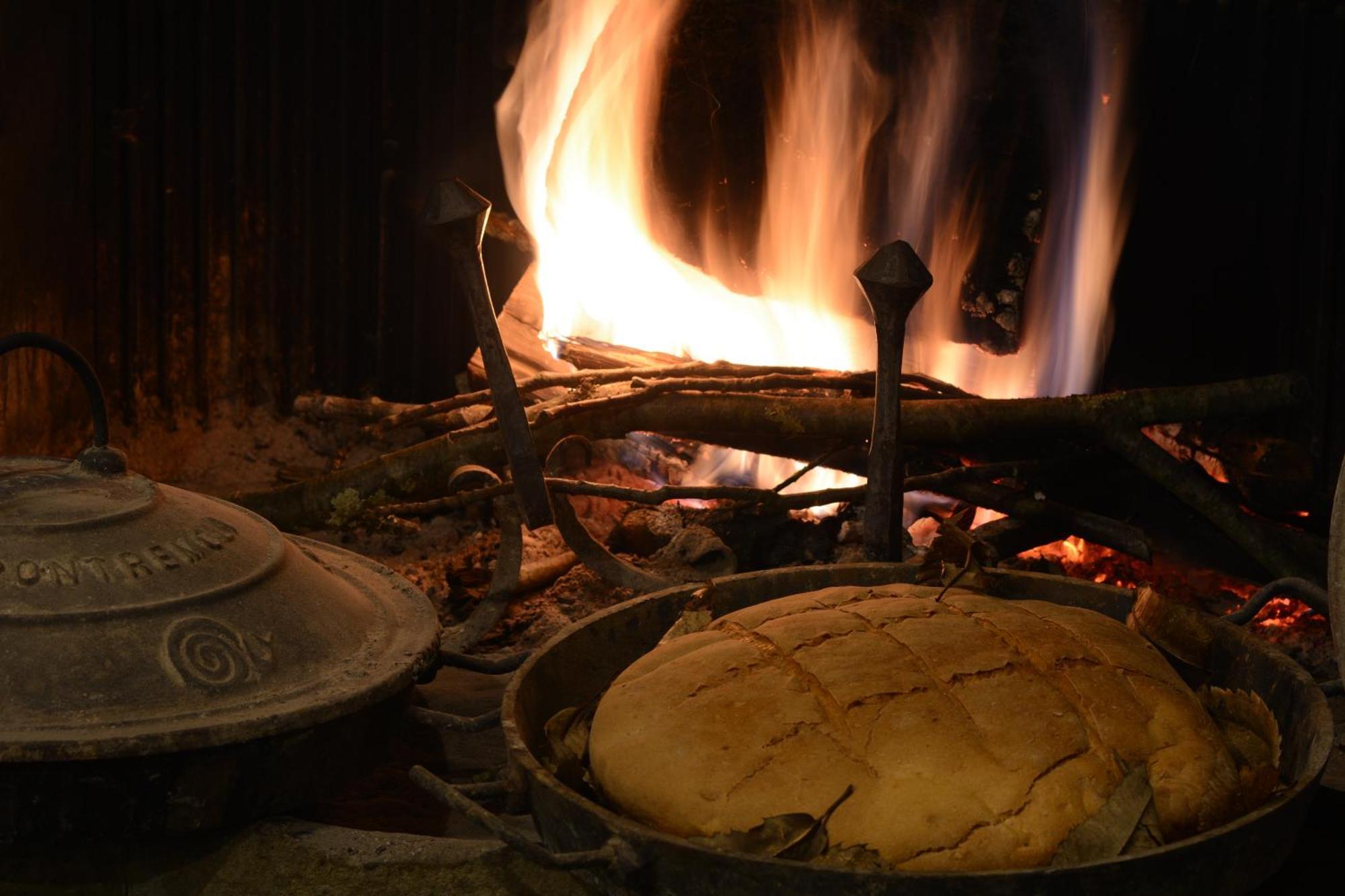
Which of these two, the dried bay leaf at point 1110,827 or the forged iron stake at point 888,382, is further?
the forged iron stake at point 888,382

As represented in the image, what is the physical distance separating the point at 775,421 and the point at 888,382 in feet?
4.15

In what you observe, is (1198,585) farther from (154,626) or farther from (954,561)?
(154,626)

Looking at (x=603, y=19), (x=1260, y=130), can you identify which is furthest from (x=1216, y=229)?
(x=603, y=19)

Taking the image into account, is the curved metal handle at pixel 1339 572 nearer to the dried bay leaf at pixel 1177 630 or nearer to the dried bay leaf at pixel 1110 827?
the dried bay leaf at pixel 1110 827

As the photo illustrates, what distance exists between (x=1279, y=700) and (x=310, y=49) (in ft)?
14.2

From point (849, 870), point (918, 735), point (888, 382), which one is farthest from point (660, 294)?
point (849, 870)

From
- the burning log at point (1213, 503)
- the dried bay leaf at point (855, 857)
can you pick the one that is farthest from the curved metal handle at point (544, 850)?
the burning log at point (1213, 503)

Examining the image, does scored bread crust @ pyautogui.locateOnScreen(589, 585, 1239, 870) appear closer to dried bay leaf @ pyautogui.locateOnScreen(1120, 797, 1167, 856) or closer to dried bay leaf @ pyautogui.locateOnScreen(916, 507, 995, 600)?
dried bay leaf @ pyautogui.locateOnScreen(1120, 797, 1167, 856)

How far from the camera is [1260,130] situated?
4254 millimetres

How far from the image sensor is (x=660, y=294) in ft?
16.7

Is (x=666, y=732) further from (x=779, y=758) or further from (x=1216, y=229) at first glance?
(x=1216, y=229)

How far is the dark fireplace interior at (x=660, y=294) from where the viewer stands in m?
3.86

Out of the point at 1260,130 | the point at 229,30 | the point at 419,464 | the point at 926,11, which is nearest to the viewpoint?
the point at 419,464

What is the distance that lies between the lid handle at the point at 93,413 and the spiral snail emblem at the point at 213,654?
42cm
